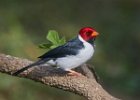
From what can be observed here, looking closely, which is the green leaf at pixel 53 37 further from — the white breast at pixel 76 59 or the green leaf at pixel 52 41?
the white breast at pixel 76 59

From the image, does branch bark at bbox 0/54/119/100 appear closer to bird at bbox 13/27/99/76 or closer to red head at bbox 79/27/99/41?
bird at bbox 13/27/99/76

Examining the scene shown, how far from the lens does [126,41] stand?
744cm

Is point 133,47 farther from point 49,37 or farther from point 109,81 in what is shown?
point 49,37

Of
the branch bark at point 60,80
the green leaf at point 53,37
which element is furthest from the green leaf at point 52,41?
the branch bark at point 60,80

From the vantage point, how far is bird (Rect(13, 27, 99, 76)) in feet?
10.5

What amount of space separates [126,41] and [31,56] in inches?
59.4

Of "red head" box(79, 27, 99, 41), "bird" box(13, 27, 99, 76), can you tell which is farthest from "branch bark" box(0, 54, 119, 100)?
"red head" box(79, 27, 99, 41)

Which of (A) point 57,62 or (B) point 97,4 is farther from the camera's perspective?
(B) point 97,4

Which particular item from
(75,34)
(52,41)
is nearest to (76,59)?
(52,41)

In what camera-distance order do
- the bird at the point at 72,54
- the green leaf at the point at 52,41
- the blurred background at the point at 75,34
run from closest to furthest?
1. the bird at the point at 72,54
2. the green leaf at the point at 52,41
3. the blurred background at the point at 75,34

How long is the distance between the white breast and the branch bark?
64 millimetres

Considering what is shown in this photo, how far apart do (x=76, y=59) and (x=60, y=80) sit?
0.42ft

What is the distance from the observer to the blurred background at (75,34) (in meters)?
6.21

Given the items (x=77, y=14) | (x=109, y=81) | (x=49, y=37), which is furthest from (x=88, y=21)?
(x=49, y=37)
